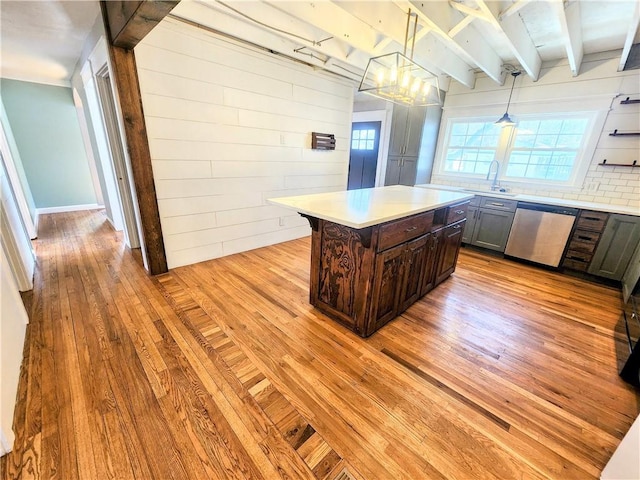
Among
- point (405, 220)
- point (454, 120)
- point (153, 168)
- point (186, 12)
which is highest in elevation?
point (186, 12)

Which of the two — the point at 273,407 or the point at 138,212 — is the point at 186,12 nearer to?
the point at 138,212

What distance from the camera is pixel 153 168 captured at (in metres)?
2.61

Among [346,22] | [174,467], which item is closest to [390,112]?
[346,22]

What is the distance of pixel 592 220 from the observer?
2943 millimetres

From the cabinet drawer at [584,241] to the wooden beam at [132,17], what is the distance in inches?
168

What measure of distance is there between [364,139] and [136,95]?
409 cm

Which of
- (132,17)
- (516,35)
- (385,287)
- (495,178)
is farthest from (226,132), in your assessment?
(495,178)

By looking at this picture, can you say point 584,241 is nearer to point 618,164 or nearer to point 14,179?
point 618,164

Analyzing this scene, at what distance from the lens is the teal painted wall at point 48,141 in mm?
4430

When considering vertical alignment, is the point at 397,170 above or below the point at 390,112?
below

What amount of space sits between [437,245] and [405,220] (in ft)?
2.52

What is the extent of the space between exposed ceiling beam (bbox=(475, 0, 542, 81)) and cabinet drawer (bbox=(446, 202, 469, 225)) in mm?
1500

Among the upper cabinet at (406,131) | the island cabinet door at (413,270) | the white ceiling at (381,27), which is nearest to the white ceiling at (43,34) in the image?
the white ceiling at (381,27)

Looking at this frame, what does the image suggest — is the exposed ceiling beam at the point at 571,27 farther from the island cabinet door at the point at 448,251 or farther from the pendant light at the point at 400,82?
the island cabinet door at the point at 448,251
